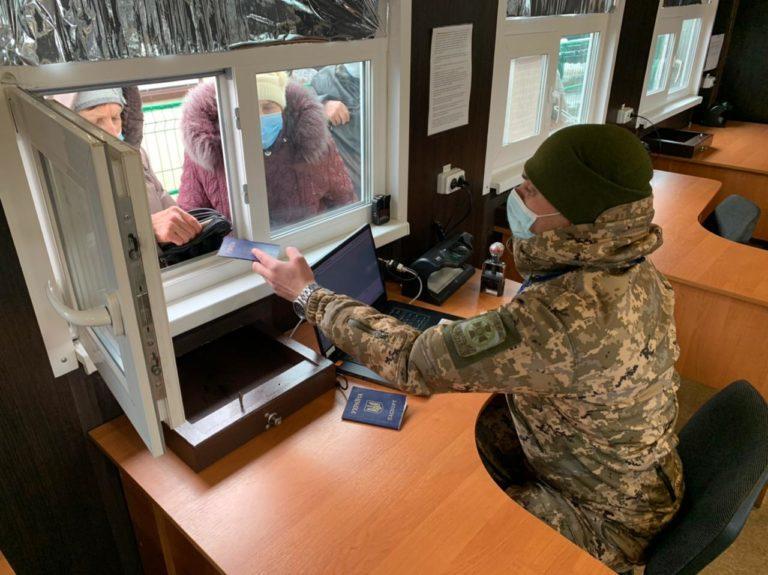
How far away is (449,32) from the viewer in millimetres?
1896

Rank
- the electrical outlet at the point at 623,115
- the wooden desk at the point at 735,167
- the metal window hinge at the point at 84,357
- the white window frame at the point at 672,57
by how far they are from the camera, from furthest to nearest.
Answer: the wooden desk at the point at 735,167 < the white window frame at the point at 672,57 < the electrical outlet at the point at 623,115 < the metal window hinge at the point at 84,357

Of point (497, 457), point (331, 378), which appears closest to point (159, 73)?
point (331, 378)

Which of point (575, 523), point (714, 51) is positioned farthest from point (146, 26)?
point (714, 51)

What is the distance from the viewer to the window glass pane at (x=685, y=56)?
155 inches

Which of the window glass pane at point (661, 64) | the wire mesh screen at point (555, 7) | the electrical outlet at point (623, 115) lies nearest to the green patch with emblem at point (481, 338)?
the wire mesh screen at point (555, 7)

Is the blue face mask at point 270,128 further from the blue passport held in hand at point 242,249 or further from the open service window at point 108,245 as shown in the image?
the open service window at point 108,245

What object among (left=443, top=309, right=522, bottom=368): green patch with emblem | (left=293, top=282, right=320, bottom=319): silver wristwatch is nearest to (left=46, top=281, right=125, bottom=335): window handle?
(left=293, top=282, right=320, bottom=319): silver wristwatch

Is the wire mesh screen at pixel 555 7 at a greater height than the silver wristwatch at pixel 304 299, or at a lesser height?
greater

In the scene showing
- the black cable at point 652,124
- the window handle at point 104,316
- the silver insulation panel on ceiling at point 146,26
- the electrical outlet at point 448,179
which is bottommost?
the black cable at point 652,124

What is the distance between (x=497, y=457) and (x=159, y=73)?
125cm

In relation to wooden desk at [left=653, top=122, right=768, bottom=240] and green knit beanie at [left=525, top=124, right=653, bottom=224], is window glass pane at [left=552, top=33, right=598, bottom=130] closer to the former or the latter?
wooden desk at [left=653, top=122, right=768, bottom=240]

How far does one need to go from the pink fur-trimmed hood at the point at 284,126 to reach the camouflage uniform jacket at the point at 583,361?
0.52m

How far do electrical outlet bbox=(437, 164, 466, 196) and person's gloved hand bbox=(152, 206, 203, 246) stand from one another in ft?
3.15

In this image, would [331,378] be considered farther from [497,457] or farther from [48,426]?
[48,426]
